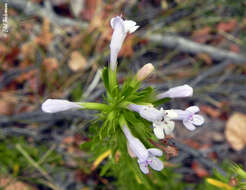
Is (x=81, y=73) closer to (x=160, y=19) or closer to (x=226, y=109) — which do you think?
(x=160, y=19)

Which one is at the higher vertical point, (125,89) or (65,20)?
(65,20)

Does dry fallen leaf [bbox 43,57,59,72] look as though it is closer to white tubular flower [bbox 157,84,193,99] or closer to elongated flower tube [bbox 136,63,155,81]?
elongated flower tube [bbox 136,63,155,81]

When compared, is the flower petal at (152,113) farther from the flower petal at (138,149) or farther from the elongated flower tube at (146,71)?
the elongated flower tube at (146,71)

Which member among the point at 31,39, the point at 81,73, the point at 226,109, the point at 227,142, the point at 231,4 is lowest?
the point at 227,142

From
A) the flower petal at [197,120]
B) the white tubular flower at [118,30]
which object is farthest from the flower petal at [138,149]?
the white tubular flower at [118,30]

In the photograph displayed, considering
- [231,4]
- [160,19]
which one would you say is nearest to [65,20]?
[160,19]

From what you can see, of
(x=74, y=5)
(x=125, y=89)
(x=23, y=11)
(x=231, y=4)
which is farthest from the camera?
(x=74, y=5)
